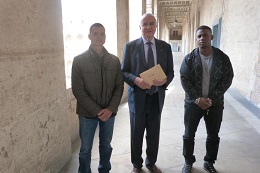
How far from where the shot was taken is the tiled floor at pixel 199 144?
2895mm

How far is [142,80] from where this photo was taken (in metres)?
2.34

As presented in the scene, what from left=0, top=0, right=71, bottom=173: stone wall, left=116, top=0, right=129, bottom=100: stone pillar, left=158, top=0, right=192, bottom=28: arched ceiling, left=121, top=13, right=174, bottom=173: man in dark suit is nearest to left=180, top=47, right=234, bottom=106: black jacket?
left=121, top=13, right=174, bottom=173: man in dark suit

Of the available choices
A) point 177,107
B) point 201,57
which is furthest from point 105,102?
point 177,107

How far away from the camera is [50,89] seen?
8.15 ft

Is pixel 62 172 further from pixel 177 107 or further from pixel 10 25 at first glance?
pixel 177 107

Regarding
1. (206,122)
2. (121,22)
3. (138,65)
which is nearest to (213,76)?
(206,122)

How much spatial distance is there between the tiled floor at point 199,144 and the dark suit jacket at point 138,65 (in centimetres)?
101

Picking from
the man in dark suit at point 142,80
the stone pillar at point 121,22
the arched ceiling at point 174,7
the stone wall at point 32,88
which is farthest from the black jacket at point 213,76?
the arched ceiling at point 174,7

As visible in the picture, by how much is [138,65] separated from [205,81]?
791 millimetres

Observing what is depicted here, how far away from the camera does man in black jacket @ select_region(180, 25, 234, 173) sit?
240 cm

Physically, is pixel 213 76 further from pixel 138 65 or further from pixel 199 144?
pixel 199 144

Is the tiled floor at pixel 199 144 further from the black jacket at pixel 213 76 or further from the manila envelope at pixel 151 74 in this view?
the manila envelope at pixel 151 74

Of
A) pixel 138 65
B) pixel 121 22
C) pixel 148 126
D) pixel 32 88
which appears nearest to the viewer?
pixel 32 88

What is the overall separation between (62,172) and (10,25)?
6.16 feet
